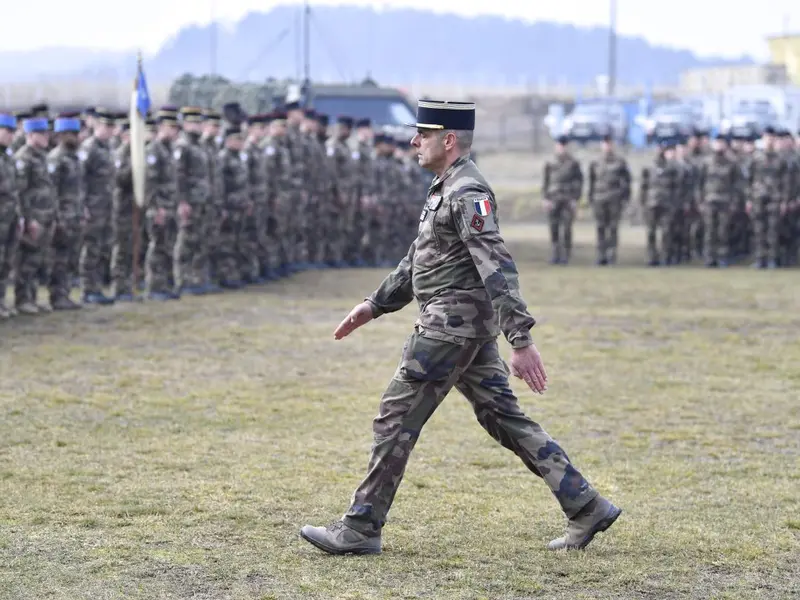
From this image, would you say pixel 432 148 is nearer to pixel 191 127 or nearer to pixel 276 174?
pixel 191 127

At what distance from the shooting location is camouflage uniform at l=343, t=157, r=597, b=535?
5.89 metres

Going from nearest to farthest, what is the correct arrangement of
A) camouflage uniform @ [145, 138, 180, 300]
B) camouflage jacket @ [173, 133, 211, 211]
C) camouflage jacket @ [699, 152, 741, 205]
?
camouflage uniform @ [145, 138, 180, 300] → camouflage jacket @ [173, 133, 211, 211] → camouflage jacket @ [699, 152, 741, 205]

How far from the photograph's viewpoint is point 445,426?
924 cm

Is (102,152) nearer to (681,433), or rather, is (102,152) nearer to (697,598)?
(681,433)

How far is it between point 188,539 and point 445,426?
320 cm

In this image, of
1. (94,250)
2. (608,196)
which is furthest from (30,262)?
(608,196)

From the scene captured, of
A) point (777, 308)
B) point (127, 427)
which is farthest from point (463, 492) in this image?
point (777, 308)

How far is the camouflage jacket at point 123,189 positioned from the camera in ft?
50.3

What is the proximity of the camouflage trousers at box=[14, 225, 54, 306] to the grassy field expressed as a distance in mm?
404

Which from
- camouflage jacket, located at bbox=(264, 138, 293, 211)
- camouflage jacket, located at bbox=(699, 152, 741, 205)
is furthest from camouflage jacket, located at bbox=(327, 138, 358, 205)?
camouflage jacket, located at bbox=(699, 152, 741, 205)

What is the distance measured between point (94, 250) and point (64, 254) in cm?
71

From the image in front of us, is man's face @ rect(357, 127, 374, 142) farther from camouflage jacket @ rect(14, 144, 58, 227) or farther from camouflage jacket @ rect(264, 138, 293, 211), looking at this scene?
camouflage jacket @ rect(14, 144, 58, 227)

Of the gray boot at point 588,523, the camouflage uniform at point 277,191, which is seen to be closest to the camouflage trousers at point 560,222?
the camouflage uniform at point 277,191

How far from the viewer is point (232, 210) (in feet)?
55.6
